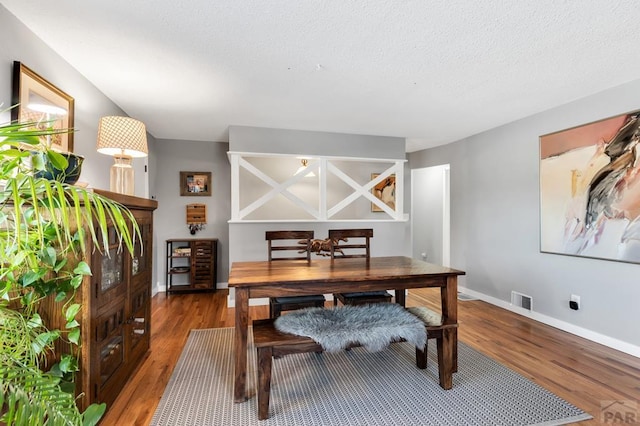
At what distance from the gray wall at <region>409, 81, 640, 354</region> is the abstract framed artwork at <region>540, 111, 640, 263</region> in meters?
0.09

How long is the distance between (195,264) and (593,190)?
4.84 m

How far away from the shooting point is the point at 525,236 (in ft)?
11.8

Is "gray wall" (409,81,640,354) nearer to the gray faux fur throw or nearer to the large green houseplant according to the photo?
the gray faux fur throw

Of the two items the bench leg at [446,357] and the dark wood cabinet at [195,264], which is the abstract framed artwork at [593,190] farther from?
the dark wood cabinet at [195,264]

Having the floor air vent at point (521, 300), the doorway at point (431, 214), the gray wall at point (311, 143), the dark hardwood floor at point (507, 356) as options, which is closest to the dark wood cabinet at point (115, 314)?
the dark hardwood floor at point (507, 356)

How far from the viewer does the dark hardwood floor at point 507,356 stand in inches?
77.9

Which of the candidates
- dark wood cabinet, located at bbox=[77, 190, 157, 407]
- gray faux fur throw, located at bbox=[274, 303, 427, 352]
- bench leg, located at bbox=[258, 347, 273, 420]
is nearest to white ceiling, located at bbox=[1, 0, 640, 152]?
dark wood cabinet, located at bbox=[77, 190, 157, 407]

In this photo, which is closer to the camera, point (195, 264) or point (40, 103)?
point (40, 103)

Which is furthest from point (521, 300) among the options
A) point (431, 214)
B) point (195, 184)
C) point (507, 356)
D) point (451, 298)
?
point (195, 184)

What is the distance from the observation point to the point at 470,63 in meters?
2.30

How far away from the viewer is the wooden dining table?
191cm

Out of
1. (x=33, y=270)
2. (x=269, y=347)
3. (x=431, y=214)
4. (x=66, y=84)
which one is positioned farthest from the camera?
(x=431, y=214)

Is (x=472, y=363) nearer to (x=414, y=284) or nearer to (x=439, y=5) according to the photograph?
(x=414, y=284)

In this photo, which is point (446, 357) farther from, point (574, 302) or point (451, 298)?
point (574, 302)
